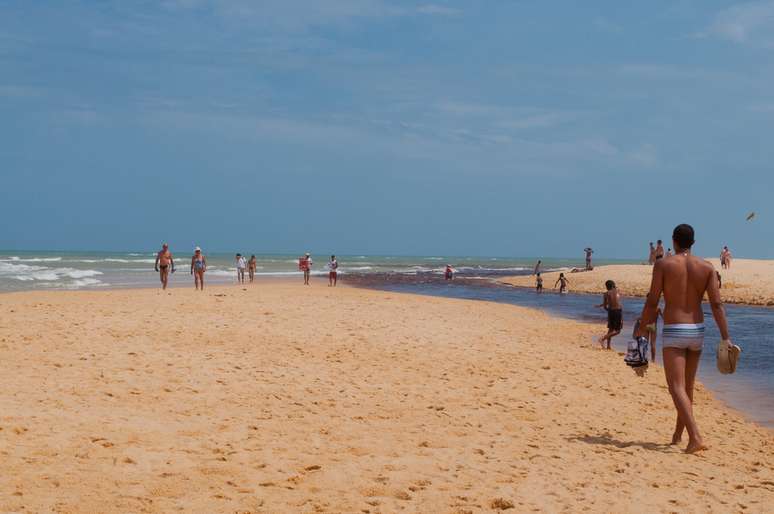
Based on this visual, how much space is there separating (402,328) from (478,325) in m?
2.86

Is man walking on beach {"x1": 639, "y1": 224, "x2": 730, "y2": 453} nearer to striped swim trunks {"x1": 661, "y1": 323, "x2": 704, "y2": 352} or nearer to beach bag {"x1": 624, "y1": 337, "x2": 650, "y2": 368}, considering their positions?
striped swim trunks {"x1": 661, "y1": 323, "x2": 704, "y2": 352}

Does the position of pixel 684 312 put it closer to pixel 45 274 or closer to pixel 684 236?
pixel 684 236

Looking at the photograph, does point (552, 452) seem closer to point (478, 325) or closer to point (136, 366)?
point (136, 366)

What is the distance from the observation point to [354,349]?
11.7 metres

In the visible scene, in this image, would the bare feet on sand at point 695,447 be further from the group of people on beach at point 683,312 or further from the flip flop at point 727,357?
the flip flop at point 727,357

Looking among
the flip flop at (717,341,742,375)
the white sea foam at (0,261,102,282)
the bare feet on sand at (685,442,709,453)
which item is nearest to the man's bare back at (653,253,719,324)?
the flip flop at (717,341,742,375)

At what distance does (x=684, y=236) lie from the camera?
6582 millimetres

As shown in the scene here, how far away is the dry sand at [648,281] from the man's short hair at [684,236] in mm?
27767

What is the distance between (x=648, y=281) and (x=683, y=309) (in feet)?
115

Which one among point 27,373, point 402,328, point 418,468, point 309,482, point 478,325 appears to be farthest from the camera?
point 478,325

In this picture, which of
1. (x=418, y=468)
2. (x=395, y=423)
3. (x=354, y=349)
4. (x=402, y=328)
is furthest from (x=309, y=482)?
(x=402, y=328)

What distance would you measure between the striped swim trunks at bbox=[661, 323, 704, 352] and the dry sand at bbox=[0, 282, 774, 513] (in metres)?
1.08

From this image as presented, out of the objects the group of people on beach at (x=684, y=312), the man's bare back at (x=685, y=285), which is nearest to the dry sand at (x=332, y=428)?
the group of people on beach at (x=684, y=312)

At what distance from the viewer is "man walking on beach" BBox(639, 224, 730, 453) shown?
21.1 feet
